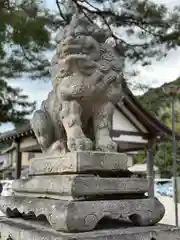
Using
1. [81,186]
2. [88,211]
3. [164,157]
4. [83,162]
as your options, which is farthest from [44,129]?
[164,157]

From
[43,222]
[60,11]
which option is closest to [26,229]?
[43,222]

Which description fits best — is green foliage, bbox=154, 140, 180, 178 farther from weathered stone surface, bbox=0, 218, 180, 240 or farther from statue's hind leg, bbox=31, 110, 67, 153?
weathered stone surface, bbox=0, 218, 180, 240

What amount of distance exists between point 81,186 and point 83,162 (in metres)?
0.16

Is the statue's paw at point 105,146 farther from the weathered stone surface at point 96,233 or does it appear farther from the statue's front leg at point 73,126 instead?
the weathered stone surface at point 96,233

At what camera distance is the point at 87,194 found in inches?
78.3

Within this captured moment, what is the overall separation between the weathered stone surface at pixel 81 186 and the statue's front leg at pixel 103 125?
28 centimetres

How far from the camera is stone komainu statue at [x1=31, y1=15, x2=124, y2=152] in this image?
228 centimetres

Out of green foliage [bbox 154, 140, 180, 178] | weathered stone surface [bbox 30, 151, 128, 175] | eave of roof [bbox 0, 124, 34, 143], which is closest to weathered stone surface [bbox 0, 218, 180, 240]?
weathered stone surface [bbox 30, 151, 128, 175]

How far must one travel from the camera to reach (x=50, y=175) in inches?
89.0

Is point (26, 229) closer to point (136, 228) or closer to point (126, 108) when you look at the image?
point (136, 228)

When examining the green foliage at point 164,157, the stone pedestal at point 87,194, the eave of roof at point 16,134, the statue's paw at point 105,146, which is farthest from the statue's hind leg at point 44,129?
the green foliage at point 164,157

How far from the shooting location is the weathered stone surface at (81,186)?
1971mm

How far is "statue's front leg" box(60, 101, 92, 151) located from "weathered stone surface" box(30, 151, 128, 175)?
0.29 ft

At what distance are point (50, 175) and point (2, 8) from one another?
130 inches
